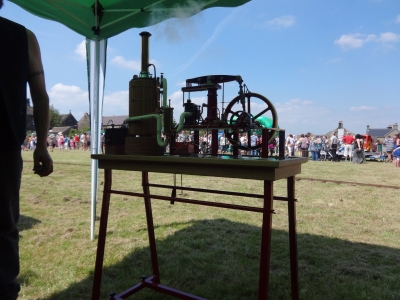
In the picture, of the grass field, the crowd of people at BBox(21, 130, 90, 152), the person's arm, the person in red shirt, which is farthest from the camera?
the crowd of people at BBox(21, 130, 90, 152)

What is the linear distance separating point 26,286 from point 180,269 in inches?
48.6

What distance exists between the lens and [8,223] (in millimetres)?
1360

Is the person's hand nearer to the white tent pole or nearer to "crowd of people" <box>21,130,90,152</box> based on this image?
the white tent pole

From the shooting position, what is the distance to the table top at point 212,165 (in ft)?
5.17

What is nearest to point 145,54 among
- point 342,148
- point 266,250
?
point 266,250

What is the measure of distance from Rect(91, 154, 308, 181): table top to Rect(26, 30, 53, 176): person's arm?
498mm

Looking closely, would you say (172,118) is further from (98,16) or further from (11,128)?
(98,16)

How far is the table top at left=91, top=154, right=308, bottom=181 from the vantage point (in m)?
1.58

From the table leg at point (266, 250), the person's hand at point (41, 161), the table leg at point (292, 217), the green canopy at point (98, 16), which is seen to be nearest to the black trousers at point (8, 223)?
the person's hand at point (41, 161)

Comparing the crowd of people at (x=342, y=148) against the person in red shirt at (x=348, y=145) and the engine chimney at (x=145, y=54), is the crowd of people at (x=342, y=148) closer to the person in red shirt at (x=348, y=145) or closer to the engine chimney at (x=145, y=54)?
the person in red shirt at (x=348, y=145)

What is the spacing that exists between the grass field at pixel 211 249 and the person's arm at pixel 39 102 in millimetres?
1268

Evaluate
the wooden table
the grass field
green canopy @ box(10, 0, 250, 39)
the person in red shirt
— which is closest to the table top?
the wooden table

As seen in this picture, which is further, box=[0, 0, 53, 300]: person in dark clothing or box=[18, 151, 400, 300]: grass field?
box=[18, 151, 400, 300]: grass field

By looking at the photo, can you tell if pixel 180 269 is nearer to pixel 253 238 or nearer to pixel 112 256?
pixel 112 256
